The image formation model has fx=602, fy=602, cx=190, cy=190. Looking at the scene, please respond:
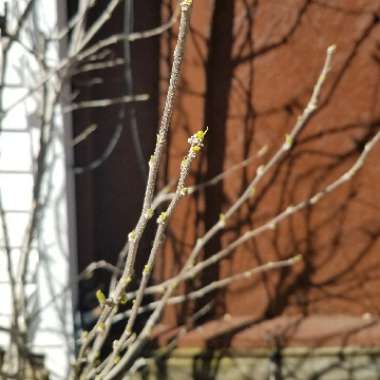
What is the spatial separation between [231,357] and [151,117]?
4.25 feet

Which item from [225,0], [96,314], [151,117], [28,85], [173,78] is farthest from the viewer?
[96,314]

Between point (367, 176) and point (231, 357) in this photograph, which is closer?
point (367, 176)

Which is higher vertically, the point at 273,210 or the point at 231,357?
the point at 273,210

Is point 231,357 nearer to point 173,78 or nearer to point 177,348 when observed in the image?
point 177,348

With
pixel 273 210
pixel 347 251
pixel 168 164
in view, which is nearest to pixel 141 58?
pixel 168 164

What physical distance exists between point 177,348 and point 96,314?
1.48 feet

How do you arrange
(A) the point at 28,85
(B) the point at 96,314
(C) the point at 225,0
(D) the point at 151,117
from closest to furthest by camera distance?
(A) the point at 28,85 < (C) the point at 225,0 < (D) the point at 151,117 < (B) the point at 96,314

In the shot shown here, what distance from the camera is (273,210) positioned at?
2.90 meters

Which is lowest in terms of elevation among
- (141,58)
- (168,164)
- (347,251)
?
(347,251)

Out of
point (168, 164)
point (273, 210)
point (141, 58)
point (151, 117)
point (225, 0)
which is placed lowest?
point (273, 210)

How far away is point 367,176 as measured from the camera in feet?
9.40

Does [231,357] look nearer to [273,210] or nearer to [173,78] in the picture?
[273,210]

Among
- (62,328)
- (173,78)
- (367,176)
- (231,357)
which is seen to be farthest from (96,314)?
(173,78)

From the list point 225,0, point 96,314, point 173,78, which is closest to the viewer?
point 173,78
